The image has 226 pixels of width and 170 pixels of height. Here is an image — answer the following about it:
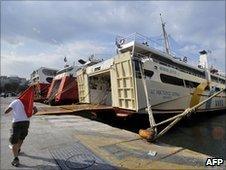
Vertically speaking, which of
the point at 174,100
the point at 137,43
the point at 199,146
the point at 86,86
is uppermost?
the point at 137,43

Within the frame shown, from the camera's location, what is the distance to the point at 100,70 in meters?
17.1

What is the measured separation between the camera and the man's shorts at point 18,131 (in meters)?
5.94

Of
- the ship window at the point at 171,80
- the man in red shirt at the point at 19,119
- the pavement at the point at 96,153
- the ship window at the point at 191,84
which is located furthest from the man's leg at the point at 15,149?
the ship window at the point at 191,84

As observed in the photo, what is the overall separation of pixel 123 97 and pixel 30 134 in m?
6.72

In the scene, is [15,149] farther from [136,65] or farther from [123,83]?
[136,65]

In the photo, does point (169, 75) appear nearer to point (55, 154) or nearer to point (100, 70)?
point (100, 70)

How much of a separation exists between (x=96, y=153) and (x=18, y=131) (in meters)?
1.95

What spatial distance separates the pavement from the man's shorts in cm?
49

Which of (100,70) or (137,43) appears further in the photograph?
(100,70)

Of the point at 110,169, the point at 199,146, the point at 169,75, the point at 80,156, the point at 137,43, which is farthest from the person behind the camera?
the point at 169,75

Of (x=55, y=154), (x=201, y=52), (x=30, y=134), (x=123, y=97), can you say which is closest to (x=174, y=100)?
(x=123, y=97)

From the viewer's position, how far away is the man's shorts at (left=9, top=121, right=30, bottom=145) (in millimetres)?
5938

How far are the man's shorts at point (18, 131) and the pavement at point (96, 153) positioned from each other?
0.49m

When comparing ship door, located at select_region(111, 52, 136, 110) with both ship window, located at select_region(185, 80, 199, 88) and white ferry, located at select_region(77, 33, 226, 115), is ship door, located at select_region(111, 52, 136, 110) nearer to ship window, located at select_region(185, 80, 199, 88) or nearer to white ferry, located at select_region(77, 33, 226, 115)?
white ferry, located at select_region(77, 33, 226, 115)
